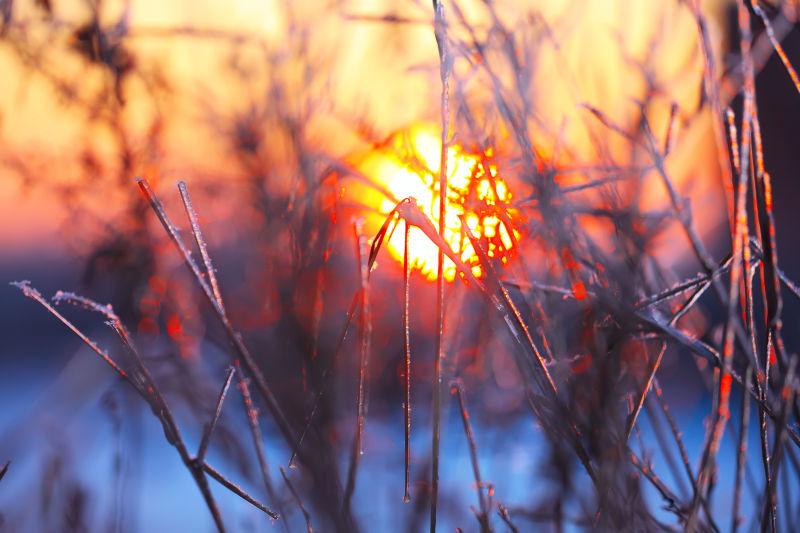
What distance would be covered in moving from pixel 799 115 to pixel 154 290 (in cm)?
513

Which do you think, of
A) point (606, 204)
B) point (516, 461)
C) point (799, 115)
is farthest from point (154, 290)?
point (799, 115)

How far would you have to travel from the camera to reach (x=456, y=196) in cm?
80

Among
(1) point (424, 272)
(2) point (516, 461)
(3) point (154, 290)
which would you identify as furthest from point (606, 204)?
(3) point (154, 290)

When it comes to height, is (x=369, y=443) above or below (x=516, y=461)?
above

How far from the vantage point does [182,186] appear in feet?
2.06

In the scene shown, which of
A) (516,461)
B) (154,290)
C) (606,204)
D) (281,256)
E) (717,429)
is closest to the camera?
(717,429)

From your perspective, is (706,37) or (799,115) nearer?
(706,37)

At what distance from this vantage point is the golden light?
2.44 feet

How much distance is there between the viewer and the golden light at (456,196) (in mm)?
745

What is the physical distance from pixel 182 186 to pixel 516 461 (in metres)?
0.74

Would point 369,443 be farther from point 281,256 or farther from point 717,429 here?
point 717,429

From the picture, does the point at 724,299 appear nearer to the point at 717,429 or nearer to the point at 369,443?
the point at 717,429

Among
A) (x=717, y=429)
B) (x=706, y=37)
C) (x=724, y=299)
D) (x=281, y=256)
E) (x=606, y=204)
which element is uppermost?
(x=281, y=256)

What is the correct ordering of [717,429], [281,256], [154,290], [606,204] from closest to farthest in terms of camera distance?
[717,429], [606,204], [281,256], [154,290]
